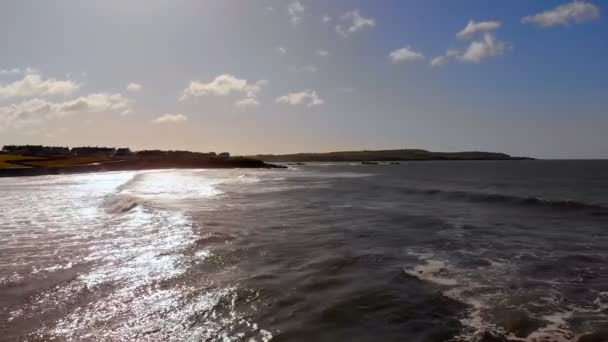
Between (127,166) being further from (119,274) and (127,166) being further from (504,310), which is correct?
(504,310)

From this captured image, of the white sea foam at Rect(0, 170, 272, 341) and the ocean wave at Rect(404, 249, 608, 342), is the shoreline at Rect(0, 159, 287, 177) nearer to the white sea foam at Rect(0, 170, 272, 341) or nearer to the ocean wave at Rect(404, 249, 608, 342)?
the white sea foam at Rect(0, 170, 272, 341)

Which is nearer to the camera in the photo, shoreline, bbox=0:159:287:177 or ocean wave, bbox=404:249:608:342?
ocean wave, bbox=404:249:608:342

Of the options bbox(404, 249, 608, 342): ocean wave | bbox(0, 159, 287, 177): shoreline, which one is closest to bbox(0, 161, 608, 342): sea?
bbox(404, 249, 608, 342): ocean wave

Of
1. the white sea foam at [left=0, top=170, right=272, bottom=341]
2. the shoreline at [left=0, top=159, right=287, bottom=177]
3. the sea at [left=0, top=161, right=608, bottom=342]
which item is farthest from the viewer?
the shoreline at [left=0, top=159, right=287, bottom=177]

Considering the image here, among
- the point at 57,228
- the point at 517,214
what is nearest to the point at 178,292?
the point at 57,228

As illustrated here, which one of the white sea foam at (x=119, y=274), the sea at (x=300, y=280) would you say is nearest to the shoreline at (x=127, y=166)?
the white sea foam at (x=119, y=274)

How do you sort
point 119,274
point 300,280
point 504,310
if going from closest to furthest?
point 504,310
point 300,280
point 119,274

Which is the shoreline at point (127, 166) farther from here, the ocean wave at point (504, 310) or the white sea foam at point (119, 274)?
the ocean wave at point (504, 310)

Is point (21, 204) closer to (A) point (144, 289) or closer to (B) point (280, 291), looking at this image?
(A) point (144, 289)

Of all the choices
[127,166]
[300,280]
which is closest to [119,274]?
[300,280]

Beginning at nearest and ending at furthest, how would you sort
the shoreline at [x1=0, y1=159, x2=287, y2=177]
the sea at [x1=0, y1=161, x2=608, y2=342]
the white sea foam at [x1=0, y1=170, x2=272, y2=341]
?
1. the white sea foam at [x1=0, y1=170, x2=272, y2=341]
2. the sea at [x1=0, y1=161, x2=608, y2=342]
3. the shoreline at [x1=0, y1=159, x2=287, y2=177]

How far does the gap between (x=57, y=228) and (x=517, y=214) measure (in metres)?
24.5

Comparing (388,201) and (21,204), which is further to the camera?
(388,201)

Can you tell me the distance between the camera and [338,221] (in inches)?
804
